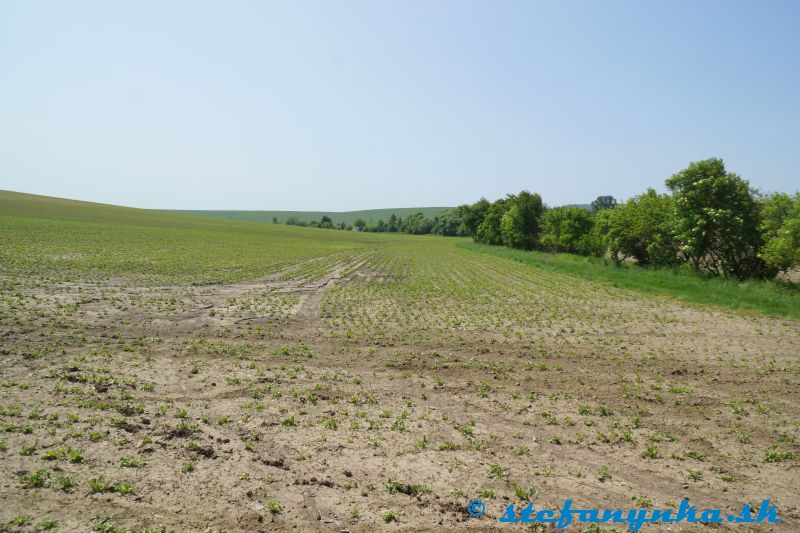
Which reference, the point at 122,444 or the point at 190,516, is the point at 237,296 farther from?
the point at 190,516

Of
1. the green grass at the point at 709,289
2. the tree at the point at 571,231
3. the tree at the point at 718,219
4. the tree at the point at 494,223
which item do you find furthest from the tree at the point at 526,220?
the tree at the point at 718,219

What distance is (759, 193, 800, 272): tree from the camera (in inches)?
888

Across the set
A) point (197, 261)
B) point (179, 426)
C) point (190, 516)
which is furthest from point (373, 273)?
point (190, 516)

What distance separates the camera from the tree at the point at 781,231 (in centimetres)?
2256

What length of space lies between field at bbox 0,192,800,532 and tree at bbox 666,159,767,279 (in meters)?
10.4

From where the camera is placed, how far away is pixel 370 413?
340 inches

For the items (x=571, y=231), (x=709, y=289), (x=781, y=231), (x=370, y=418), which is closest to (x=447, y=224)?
(x=571, y=231)

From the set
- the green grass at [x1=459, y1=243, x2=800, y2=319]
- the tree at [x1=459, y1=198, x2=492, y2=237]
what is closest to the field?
the green grass at [x1=459, y1=243, x2=800, y2=319]

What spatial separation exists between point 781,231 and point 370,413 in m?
25.2

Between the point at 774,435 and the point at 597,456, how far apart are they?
12.1ft

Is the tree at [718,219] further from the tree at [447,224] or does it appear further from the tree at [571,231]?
the tree at [447,224]

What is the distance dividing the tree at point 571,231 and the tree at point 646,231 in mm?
8823

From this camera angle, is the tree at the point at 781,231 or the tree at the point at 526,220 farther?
the tree at the point at 526,220

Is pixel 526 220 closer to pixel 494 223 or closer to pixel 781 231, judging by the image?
pixel 494 223
